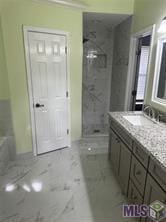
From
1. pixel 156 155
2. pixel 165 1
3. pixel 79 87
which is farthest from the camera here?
pixel 79 87

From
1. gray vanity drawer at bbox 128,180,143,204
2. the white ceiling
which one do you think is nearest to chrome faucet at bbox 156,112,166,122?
gray vanity drawer at bbox 128,180,143,204

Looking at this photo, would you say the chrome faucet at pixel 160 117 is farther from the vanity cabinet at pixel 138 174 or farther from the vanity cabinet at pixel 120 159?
the vanity cabinet at pixel 138 174

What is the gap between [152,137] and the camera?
5.18ft

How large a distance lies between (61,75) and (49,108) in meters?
0.62

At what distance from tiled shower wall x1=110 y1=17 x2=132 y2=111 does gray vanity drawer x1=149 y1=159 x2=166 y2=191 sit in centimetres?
218

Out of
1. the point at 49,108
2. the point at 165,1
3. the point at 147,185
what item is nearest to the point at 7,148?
the point at 49,108

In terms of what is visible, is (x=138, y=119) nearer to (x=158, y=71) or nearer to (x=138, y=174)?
(x=158, y=71)

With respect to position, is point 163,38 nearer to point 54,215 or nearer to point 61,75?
point 61,75

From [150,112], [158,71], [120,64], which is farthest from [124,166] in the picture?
[120,64]

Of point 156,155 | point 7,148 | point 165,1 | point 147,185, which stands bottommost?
point 7,148

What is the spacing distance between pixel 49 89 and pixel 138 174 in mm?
1910

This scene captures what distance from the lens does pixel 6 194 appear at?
2041mm

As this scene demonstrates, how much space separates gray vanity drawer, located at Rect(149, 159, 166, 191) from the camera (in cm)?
117

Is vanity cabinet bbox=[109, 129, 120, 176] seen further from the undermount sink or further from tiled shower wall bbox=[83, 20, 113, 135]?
tiled shower wall bbox=[83, 20, 113, 135]
